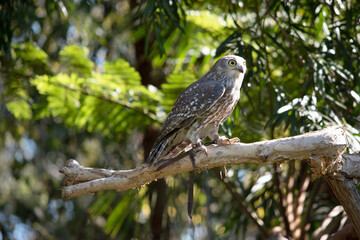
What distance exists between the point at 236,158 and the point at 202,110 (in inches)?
23.9

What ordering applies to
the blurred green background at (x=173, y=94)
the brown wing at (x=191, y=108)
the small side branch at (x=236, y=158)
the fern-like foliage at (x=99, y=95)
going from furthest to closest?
the fern-like foliage at (x=99, y=95), the blurred green background at (x=173, y=94), the brown wing at (x=191, y=108), the small side branch at (x=236, y=158)

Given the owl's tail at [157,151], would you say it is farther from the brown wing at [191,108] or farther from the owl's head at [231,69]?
the owl's head at [231,69]

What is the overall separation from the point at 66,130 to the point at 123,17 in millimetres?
1906

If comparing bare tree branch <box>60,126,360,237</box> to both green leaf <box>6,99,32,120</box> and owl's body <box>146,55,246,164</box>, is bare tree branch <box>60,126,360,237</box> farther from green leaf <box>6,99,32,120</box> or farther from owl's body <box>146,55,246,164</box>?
green leaf <box>6,99,32,120</box>

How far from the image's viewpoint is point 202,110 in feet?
12.1

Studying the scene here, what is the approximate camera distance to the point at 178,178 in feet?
19.0

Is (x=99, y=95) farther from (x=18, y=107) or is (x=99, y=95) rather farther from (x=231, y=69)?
(x=231, y=69)

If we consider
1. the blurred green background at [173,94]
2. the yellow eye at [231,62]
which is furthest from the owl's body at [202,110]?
the blurred green background at [173,94]

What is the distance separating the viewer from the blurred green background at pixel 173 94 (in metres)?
Result: 4.39

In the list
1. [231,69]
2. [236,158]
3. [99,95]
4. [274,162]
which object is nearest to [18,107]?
[99,95]

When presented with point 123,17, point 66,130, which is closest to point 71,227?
point 66,130

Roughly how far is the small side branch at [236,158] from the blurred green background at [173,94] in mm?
494

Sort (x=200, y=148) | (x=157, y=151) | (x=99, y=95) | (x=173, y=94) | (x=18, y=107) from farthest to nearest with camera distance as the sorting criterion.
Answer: (x=18, y=107) → (x=99, y=95) → (x=173, y=94) → (x=157, y=151) → (x=200, y=148)

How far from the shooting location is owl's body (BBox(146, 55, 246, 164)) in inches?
146
